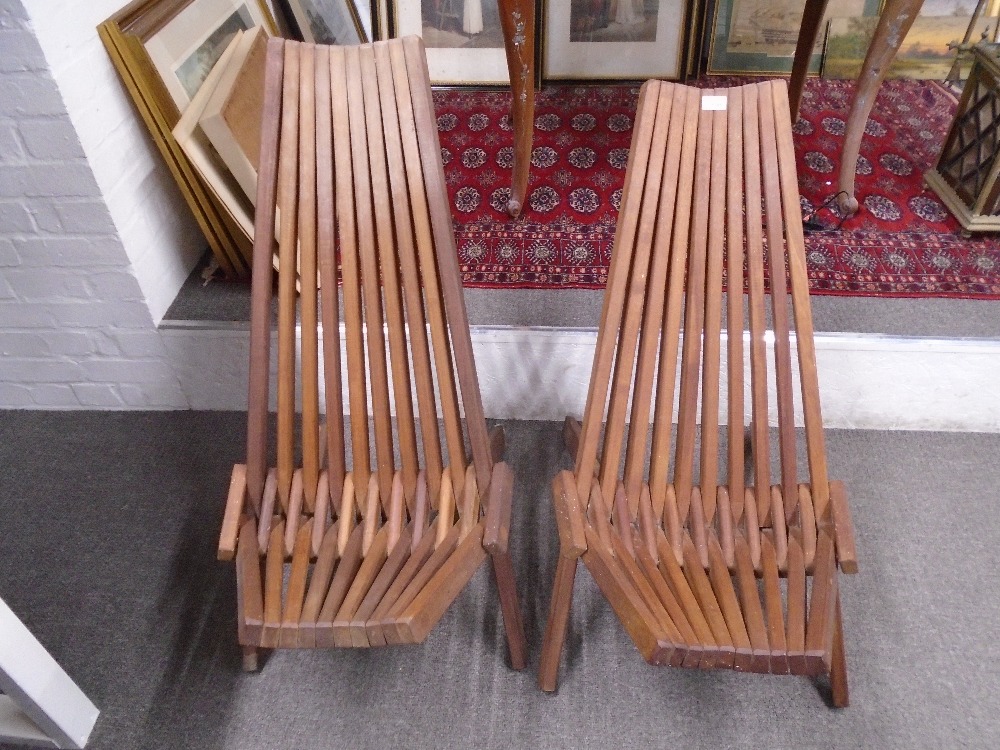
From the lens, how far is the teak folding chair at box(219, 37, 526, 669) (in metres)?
1.06

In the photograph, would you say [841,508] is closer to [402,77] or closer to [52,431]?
[402,77]

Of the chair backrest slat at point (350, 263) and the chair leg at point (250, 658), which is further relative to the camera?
the chair leg at point (250, 658)

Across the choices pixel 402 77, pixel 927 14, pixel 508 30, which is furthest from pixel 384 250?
pixel 927 14

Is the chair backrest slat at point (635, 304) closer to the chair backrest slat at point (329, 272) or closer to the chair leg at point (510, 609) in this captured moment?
the chair leg at point (510, 609)

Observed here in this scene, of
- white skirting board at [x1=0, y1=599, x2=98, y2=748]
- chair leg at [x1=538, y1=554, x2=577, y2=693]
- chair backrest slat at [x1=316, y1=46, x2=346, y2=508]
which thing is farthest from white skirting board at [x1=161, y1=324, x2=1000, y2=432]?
white skirting board at [x1=0, y1=599, x2=98, y2=748]

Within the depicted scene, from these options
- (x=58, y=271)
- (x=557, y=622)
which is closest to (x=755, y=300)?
(x=557, y=622)

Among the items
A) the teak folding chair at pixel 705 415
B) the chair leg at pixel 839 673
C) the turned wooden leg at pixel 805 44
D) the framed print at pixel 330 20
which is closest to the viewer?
the teak folding chair at pixel 705 415

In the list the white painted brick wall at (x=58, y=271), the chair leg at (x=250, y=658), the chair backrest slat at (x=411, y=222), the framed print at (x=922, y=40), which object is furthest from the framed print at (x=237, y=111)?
the framed print at (x=922, y=40)

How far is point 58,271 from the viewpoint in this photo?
1.57 m

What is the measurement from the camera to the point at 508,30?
1502 millimetres

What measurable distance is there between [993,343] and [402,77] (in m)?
1.31

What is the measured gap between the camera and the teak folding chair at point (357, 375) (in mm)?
1062

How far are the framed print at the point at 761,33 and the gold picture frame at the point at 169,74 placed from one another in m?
1.47

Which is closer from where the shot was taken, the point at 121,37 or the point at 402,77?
the point at 402,77
